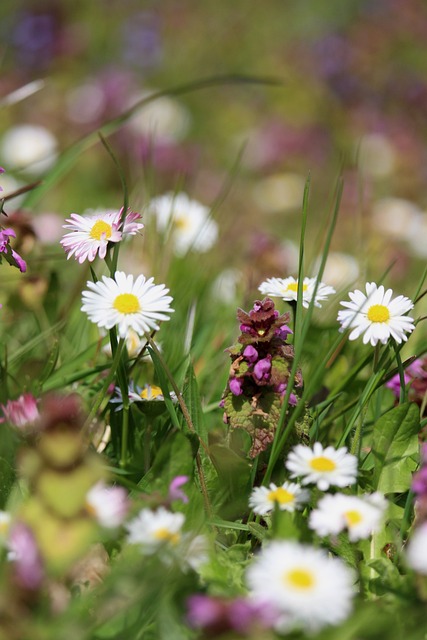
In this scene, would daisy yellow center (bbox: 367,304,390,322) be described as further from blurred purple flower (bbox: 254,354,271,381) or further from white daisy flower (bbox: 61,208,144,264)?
white daisy flower (bbox: 61,208,144,264)

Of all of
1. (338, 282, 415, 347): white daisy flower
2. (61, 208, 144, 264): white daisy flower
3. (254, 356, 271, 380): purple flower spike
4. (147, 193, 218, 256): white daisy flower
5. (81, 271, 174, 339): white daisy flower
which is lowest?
(81, 271, 174, 339): white daisy flower

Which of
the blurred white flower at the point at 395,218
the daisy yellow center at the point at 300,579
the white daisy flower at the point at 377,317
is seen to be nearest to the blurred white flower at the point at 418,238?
the blurred white flower at the point at 395,218

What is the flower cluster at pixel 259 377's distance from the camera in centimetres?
110

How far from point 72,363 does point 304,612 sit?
0.76 m

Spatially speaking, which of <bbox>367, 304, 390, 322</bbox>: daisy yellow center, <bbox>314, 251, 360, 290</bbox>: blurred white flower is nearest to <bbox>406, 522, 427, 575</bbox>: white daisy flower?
<bbox>367, 304, 390, 322</bbox>: daisy yellow center

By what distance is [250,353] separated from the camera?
1096mm

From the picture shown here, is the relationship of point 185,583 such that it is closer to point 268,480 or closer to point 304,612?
point 304,612

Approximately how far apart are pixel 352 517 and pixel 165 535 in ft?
0.70

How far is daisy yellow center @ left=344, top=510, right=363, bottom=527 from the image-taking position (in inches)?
35.3

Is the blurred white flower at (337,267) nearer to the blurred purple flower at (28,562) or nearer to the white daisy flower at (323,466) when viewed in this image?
the white daisy flower at (323,466)

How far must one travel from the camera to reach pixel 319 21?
7324 mm

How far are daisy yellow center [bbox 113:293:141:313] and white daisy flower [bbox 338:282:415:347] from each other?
0.28m

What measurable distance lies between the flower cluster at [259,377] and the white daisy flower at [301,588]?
0.33 meters

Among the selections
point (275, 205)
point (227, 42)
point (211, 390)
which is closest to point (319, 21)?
point (227, 42)
